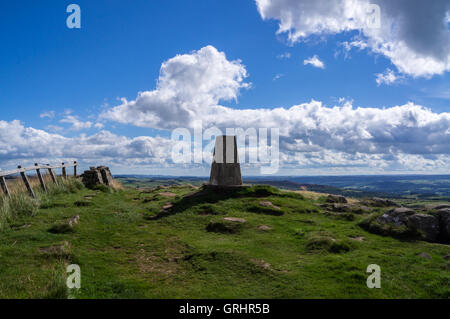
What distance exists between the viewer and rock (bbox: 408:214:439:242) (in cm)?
1188

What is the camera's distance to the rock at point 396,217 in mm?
12625

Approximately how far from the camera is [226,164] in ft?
68.4

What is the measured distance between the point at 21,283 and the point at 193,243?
18.8 ft

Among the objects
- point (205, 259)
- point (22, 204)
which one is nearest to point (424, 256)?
point (205, 259)

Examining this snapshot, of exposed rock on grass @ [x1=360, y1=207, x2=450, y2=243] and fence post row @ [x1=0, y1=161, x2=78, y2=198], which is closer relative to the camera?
exposed rock on grass @ [x1=360, y1=207, x2=450, y2=243]

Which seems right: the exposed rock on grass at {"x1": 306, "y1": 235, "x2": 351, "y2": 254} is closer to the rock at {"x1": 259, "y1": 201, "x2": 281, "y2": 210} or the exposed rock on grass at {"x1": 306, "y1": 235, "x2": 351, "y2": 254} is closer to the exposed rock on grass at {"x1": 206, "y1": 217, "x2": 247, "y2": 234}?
the exposed rock on grass at {"x1": 206, "y1": 217, "x2": 247, "y2": 234}

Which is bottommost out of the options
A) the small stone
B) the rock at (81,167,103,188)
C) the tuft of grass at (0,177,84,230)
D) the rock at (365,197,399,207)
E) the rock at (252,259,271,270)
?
the rock at (365,197,399,207)

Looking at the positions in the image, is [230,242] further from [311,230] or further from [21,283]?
[21,283]

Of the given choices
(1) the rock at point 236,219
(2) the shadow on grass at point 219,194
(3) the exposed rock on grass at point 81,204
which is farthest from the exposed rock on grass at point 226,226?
(3) the exposed rock on grass at point 81,204

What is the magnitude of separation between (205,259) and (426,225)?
10.3 meters

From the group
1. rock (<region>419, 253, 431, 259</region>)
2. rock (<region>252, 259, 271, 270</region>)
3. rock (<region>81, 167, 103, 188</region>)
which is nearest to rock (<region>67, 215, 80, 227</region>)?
rock (<region>252, 259, 271, 270</region>)

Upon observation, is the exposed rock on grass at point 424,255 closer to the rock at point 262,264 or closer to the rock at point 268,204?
the rock at point 262,264

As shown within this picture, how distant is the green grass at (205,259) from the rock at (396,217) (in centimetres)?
125

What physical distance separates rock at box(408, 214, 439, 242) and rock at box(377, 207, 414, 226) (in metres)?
0.33
